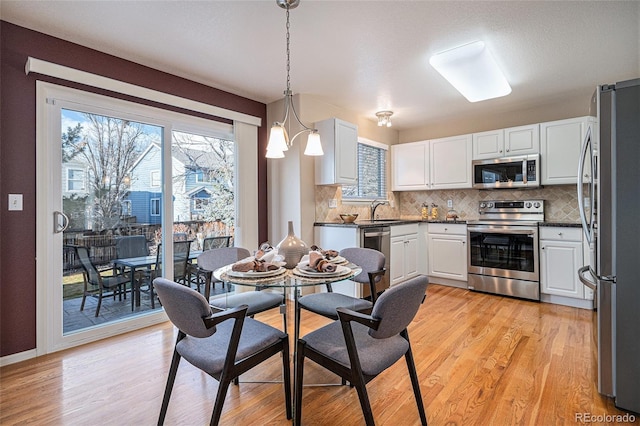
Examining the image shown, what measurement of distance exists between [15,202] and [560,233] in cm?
515

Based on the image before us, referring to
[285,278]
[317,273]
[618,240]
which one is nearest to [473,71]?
[618,240]

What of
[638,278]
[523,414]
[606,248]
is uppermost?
[606,248]

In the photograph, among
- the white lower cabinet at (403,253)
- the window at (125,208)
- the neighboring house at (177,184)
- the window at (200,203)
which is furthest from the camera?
the white lower cabinet at (403,253)

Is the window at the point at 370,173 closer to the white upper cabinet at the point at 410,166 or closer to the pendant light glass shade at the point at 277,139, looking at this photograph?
the white upper cabinet at the point at 410,166

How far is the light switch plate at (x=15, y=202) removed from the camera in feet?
7.55

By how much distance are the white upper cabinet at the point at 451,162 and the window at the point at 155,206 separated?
375cm

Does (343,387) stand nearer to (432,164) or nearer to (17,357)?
(17,357)

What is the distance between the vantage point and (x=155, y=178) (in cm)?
314

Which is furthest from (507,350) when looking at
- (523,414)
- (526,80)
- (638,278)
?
(526,80)

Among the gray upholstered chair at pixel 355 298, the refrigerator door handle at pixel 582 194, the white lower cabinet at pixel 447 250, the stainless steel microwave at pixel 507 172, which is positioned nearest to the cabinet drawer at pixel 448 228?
the white lower cabinet at pixel 447 250

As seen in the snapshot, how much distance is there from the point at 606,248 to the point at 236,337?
6.74 ft

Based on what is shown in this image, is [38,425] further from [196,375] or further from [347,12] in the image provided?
[347,12]

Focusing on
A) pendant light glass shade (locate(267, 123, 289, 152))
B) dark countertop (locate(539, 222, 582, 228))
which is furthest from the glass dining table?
dark countertop (locate(539, 222, 582, 228))

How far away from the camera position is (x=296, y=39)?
253 centimetres
